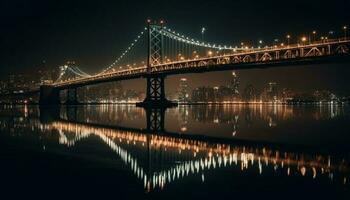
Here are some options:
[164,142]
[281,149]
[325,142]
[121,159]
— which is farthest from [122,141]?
[325,142]

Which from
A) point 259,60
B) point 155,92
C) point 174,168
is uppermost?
point 259,60

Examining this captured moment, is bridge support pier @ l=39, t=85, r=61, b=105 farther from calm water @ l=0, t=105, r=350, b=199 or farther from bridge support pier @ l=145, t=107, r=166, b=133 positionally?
calm water @ l=0, t=105, r=350, b=199

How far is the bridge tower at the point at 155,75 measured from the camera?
225 feet

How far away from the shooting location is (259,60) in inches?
1881

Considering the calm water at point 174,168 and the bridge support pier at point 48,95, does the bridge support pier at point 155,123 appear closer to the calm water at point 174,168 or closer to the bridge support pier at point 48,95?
the calm water at point 174,168

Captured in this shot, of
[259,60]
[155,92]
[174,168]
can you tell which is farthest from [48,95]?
[174,168]

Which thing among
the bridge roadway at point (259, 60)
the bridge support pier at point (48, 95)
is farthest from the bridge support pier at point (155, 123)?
the bridge support pier at point (48, 95)

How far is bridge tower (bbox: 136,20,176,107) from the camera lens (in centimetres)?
6850

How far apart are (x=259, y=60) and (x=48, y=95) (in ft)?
200

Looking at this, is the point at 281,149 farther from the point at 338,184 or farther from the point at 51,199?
the point at 51,199

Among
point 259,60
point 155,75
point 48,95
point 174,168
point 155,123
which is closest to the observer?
point 174,168

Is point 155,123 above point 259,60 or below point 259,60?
below

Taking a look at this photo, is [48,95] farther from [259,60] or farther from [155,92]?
[259,60]

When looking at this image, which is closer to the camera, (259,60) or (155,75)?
(259,60)
